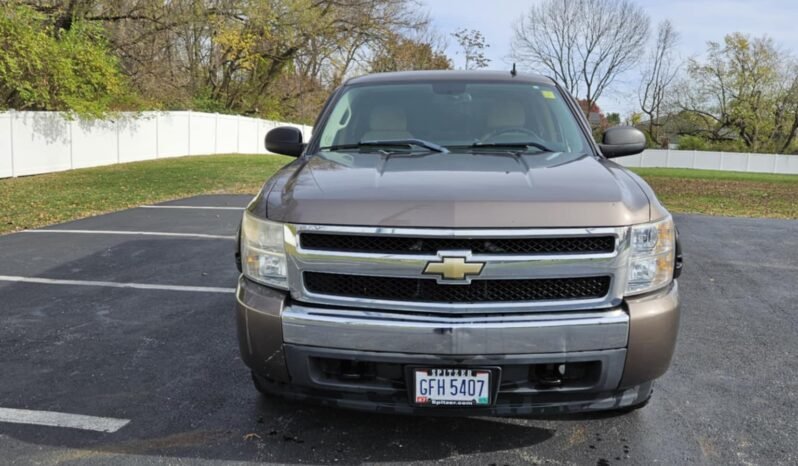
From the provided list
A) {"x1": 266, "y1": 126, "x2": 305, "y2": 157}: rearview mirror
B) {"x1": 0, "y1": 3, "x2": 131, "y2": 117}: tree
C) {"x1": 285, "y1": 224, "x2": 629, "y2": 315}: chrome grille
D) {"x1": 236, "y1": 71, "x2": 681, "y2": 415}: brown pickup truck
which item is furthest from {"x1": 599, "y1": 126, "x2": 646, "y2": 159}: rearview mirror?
{"x1": 0, "y1": 3, "x2": 131, "y2": 117}: tree

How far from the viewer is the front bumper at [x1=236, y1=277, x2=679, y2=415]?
238cm

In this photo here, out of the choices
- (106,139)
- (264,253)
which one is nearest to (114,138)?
(106,139)

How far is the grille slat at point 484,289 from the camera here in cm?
246

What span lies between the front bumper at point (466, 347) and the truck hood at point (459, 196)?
373 mm

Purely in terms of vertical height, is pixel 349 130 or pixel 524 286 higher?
pixel 349 130

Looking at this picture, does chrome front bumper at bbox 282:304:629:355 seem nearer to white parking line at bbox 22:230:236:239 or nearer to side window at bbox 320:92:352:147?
side window at bbox 320:92:352:147

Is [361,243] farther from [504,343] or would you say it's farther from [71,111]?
[71,111]

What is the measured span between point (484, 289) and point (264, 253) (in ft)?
3.08

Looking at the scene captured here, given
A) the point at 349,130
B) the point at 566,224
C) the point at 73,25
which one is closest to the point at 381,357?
the point at 566,224

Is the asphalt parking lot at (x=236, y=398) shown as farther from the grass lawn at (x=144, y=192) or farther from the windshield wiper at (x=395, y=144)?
the grass lawn at (x=144, y=192)

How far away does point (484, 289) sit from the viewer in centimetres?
246

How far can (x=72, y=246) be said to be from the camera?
7660mm

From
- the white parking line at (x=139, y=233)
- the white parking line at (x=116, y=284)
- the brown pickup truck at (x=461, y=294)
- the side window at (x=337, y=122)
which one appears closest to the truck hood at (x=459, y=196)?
the brown pickup truck at (x=461, y=294)

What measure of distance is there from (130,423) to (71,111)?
1776cm
